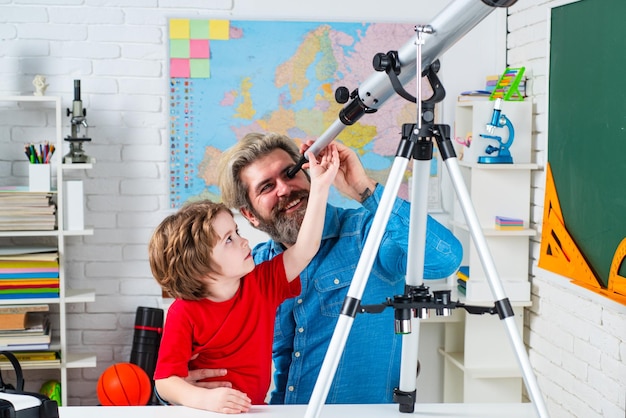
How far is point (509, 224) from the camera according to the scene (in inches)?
144

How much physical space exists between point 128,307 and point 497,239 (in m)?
1.85

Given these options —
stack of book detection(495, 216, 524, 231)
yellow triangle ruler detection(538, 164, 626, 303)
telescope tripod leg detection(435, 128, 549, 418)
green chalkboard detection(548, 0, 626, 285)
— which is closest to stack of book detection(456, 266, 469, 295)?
stack of book detection(495, 216, 524, 231)

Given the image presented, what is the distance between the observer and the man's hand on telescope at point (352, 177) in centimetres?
202

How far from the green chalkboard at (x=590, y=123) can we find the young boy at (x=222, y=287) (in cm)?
133

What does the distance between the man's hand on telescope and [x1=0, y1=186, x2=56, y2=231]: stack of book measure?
2128 mm

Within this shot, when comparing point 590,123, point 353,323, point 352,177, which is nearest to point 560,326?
point 590,123

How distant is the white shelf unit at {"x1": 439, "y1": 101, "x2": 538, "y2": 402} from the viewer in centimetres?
368

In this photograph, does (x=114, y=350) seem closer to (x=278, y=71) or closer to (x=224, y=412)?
(x=278, y=71)

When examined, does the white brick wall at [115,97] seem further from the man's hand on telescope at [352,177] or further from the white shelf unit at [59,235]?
the man's hand on telescope at [352,177]

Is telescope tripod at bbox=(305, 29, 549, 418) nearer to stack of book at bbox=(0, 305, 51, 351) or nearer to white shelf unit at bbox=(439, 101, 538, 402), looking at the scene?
white shelf unit at bbox=(439, 101, 538, 402)

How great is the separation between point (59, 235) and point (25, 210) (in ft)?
0.61

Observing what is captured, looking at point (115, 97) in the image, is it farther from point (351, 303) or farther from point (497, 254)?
point (351, 303)

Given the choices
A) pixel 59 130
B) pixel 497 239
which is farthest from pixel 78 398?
pixel 497 239

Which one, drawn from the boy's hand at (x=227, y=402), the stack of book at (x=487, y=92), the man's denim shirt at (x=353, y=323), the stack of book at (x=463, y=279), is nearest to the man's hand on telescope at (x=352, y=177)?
the man's denim shirt at (x=353, y=323)
